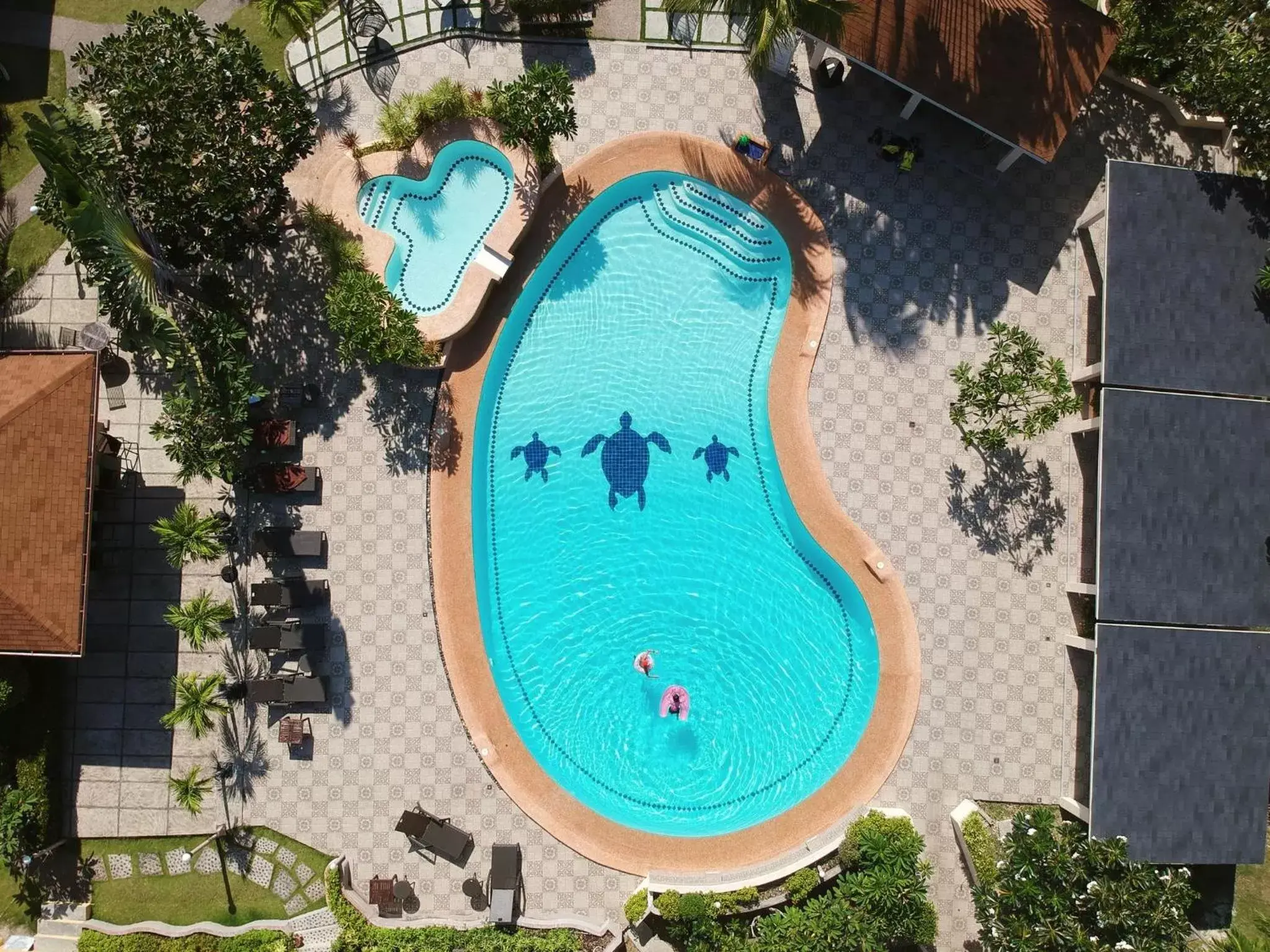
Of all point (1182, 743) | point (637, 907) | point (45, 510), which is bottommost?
point (637, 907)

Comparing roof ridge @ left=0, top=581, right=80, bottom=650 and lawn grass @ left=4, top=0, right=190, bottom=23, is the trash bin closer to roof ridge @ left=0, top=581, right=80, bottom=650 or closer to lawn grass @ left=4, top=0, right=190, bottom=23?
lawn grass @ left=4, top=0, right=190, bottom=23

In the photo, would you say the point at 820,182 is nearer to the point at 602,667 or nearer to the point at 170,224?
the point at 602,667

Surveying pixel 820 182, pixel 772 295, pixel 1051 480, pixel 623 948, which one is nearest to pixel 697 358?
pixel 772 295

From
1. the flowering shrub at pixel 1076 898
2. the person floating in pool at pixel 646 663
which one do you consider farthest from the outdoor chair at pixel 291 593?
the flowering shrub at pixel 1076 898

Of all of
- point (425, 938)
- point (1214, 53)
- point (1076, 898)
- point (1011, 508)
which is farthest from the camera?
point (1011, 508)

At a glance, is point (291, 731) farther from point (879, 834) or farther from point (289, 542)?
point (879, 834)

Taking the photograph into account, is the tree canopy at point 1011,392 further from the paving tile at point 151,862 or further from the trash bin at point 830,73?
the paving tile at point 151,862

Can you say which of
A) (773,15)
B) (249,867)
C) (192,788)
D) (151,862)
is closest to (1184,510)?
(773,15)
